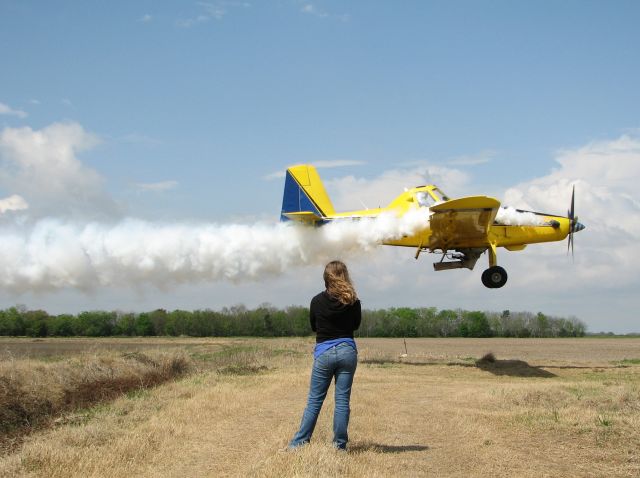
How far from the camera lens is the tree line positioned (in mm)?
75812

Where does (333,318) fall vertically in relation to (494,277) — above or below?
below

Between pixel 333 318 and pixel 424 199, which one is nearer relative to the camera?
pixel 333 318

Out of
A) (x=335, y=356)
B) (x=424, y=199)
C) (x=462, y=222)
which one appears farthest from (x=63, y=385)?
(x=424, y=199)

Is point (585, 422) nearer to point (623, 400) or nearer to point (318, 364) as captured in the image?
point (623, 400)

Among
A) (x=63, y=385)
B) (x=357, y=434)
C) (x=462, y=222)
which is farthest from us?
(x=462, y=222)

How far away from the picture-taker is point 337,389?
25.3ft

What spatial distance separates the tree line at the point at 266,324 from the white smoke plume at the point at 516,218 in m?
53.2

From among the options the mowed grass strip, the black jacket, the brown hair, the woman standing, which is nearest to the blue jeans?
the woman standing

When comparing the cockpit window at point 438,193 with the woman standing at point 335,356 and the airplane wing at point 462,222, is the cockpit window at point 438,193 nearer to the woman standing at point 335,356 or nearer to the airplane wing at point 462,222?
the airplane wing at point 462,222

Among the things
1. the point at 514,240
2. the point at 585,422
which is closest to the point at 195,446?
the point at 585,422

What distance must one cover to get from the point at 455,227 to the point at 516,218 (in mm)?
3343

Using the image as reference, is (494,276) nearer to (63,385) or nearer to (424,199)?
(424,199)

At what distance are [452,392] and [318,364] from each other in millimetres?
8349

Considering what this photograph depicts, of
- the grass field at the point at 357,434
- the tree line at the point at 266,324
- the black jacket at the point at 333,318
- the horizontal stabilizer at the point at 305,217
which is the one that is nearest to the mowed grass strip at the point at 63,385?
the grass field at the point at 357,434
